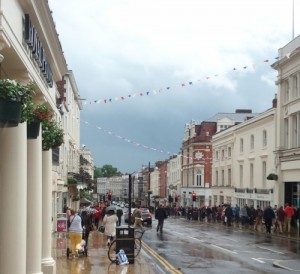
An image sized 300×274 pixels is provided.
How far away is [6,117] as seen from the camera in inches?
279

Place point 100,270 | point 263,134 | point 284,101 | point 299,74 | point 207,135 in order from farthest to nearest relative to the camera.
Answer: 1. point 207,135
2. point 263,134
3. point 284,101
4. point 299,74
5. point 100,270

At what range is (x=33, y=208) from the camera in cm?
1064

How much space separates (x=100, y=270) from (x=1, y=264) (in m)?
7.07

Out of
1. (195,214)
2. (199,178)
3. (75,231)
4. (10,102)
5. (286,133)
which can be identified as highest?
(286,133)

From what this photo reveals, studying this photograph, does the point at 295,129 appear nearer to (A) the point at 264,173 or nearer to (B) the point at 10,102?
(A) the point at 264,173

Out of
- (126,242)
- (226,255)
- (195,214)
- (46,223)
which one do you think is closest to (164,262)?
(126,242)

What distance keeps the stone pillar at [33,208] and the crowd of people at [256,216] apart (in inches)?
1036

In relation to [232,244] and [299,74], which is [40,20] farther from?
[299,74]

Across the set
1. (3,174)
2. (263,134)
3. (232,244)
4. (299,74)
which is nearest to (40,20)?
(3,174)

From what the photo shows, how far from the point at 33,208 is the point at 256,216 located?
31.2 m

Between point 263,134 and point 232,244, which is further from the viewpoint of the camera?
point 263,134

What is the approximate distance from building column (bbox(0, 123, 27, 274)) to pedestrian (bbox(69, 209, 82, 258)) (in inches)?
347

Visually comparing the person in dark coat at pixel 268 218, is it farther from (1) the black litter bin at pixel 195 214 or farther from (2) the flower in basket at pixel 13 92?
(2) the flower in basket at pixel 13 92

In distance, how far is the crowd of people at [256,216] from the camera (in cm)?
3547
